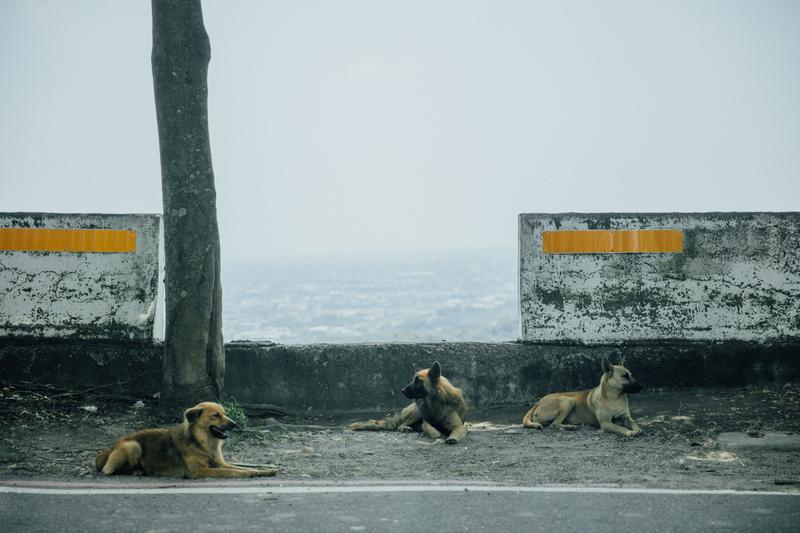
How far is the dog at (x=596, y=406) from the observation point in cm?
888

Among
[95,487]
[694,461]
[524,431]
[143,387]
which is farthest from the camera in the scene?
[143,387]

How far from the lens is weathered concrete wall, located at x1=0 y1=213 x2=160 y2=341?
9711 millimetres

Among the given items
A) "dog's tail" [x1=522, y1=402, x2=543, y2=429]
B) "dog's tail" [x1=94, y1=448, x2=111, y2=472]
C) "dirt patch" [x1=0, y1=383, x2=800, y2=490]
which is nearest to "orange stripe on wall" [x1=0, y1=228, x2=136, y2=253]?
"dirt patch" [x1=0, y1=383, x2=800, y2=490]

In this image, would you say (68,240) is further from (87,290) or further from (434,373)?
(434,373)

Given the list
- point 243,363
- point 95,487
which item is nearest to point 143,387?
point 243,363

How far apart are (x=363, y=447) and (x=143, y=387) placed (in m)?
2.85

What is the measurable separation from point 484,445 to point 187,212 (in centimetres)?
352

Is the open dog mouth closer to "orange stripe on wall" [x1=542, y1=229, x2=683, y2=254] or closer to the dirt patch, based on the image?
the dirt patch

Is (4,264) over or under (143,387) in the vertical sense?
over

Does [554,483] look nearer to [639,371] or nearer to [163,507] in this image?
[163,507]

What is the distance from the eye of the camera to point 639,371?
9.78 m

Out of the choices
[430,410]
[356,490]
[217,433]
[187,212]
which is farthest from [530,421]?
[187,212]

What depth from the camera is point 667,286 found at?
32.1 feet

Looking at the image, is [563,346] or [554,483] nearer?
[554,483]
